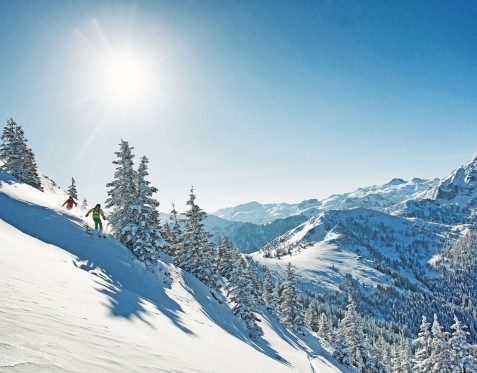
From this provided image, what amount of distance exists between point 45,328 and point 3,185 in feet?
86.3

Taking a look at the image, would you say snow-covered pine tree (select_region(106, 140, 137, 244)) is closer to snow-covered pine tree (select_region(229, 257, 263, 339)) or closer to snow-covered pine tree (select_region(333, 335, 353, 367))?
snow-covered pine tree (select_region(229, 257, 263, 339))

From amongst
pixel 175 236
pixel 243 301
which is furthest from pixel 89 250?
pixel 175 236

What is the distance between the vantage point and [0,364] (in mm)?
3113

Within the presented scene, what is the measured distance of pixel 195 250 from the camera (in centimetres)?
3644

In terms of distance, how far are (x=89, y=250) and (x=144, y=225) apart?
7.92 metres

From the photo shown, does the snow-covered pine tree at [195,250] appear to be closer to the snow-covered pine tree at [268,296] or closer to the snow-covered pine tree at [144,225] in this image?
the snow-covered pine tree at [144,225]

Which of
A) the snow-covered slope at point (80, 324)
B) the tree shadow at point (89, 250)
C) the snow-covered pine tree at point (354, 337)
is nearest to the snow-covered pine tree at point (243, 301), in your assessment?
the tree shadow at point (89, 250)

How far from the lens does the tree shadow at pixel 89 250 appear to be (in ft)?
57.1

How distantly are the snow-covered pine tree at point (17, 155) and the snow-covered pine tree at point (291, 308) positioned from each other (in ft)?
139

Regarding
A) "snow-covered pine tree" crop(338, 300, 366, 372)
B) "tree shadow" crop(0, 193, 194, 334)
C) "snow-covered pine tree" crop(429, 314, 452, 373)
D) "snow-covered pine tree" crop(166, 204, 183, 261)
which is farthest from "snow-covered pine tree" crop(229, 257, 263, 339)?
"snow-covered pine tree" crop(338, 300, 366, 372)

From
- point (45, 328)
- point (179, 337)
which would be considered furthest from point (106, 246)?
point (45, 328)

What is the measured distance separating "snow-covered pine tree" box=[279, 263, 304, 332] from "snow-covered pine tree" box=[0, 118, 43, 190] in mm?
42371

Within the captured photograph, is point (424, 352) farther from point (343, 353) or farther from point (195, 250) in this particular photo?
point (195, 250)

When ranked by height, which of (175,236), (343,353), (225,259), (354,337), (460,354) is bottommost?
(343,353)
